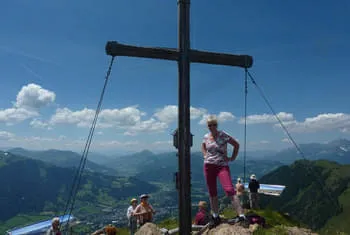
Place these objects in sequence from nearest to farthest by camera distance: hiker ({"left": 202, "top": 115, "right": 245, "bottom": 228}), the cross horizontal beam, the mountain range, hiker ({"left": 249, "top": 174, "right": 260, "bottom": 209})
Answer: hiker ({"left": 202, "top": 115, "right": 245, "bottom": 228}) → the cross horizontal beam → hiker ({"left": 249, "top": 174, "right": 260, "bottom": 209}) → the mountain range

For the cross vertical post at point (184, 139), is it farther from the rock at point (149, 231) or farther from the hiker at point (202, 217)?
the hiker at point (202, 217)

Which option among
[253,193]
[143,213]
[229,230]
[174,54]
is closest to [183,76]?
[174,54]

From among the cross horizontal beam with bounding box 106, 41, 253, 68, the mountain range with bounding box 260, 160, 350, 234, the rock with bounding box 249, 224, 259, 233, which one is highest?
the cross horizontal beam with bounding box 106, 41, 253, 68

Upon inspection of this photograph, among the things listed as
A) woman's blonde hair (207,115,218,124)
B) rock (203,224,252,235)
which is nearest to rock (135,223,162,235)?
rock (203,224,252,235)

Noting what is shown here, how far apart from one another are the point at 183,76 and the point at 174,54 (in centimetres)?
70

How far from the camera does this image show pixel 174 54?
8.16 m

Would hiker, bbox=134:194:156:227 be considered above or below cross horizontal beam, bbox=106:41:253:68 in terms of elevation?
below

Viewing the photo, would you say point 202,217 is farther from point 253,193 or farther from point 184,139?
point 253,193

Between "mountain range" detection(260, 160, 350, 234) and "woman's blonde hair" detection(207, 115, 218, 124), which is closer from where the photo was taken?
"woman's blonde hair" detection(207, 115, 218, 124)

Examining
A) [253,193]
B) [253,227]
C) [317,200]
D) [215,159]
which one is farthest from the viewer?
[317,200]

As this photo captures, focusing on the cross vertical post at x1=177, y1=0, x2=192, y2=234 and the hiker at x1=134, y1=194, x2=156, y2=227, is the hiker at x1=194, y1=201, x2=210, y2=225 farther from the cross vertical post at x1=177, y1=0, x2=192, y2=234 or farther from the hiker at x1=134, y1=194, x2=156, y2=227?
the cross vertical post at x1=177, y1=0, x2=192, y2=234

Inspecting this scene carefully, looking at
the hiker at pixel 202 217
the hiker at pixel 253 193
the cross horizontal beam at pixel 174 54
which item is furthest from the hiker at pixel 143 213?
the hiker at pixel 253 193

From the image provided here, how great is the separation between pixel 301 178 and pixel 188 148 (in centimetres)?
20914

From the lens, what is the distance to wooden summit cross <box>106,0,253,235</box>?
782 cm
